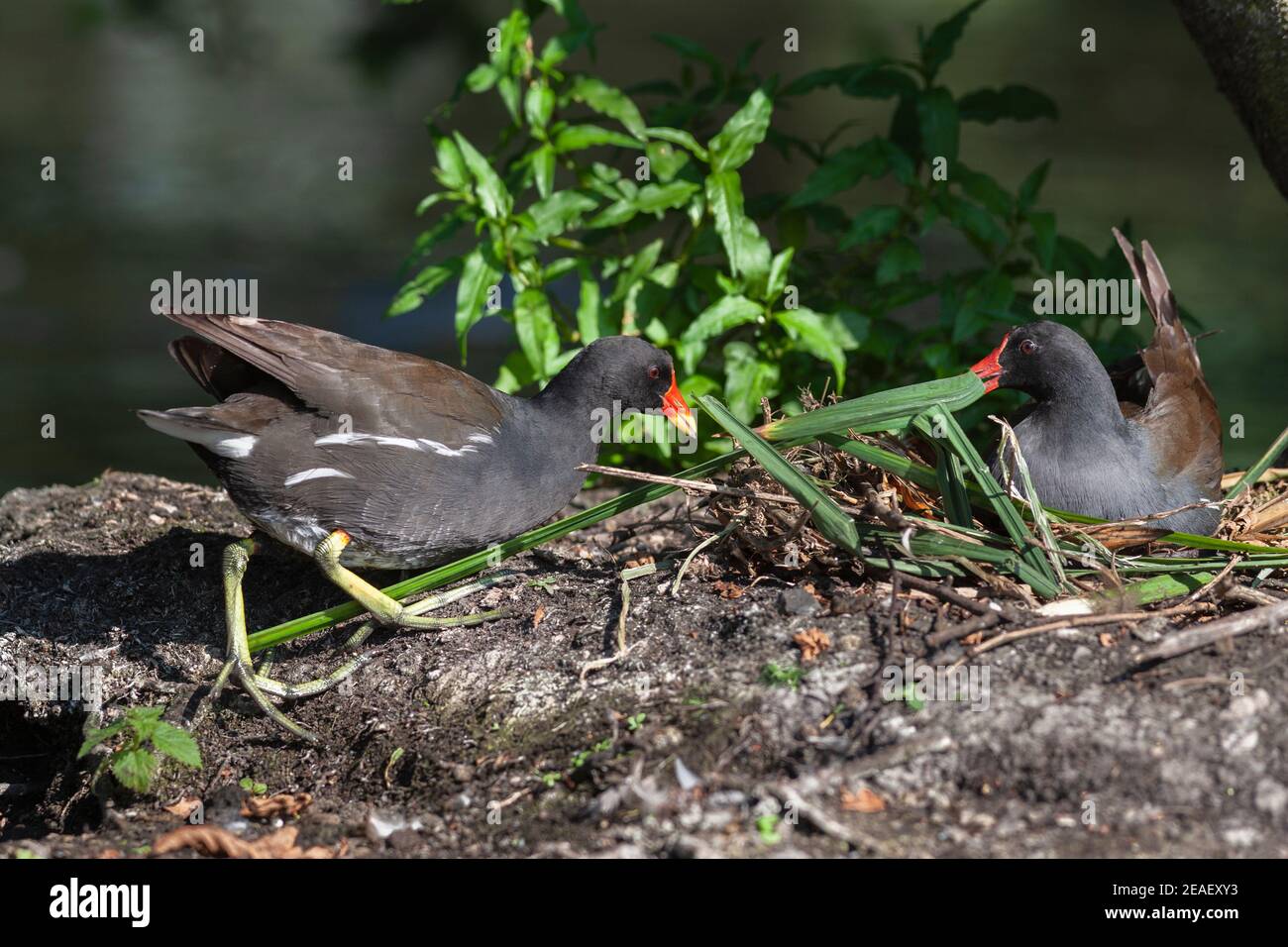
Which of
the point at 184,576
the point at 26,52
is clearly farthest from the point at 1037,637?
the point at 26,52

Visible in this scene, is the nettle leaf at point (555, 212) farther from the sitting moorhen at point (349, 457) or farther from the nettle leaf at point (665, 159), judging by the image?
the sitting moorhen at point (349, 457)

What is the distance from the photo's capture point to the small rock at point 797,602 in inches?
125

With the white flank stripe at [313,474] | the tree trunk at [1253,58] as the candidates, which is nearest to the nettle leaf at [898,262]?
the tree trunk at [1253,58]

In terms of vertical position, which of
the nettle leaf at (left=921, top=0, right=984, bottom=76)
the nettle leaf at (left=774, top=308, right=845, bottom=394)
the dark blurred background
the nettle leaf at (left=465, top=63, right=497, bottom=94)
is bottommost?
the nettle leaf at (left=774, top=308, right=845, bottom=394)

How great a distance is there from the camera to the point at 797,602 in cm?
320

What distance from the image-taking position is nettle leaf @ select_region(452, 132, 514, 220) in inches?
173

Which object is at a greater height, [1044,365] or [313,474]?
[1044,365]

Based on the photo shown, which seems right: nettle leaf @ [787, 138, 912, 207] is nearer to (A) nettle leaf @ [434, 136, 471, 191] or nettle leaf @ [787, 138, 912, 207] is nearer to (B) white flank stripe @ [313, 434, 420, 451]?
(A) nettle leaf @ [434, 136, 471, 191]

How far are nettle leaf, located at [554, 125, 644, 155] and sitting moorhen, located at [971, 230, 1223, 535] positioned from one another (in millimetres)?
1487

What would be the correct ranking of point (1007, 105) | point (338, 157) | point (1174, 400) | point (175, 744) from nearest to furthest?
point (175, 744)
point (1174, 400)
point (1007, 105)
point (338, 157)

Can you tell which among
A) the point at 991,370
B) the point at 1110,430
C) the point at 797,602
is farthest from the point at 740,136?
the point at 797,602

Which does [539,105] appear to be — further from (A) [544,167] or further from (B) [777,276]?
(B) [777,276]

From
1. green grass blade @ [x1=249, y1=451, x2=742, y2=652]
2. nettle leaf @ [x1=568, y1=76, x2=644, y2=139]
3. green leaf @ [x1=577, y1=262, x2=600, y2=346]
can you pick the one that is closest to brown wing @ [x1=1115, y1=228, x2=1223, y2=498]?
green grass blade @ [x1=249, y1=451, x2=742, y2=652]

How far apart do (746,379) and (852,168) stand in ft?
2.74
